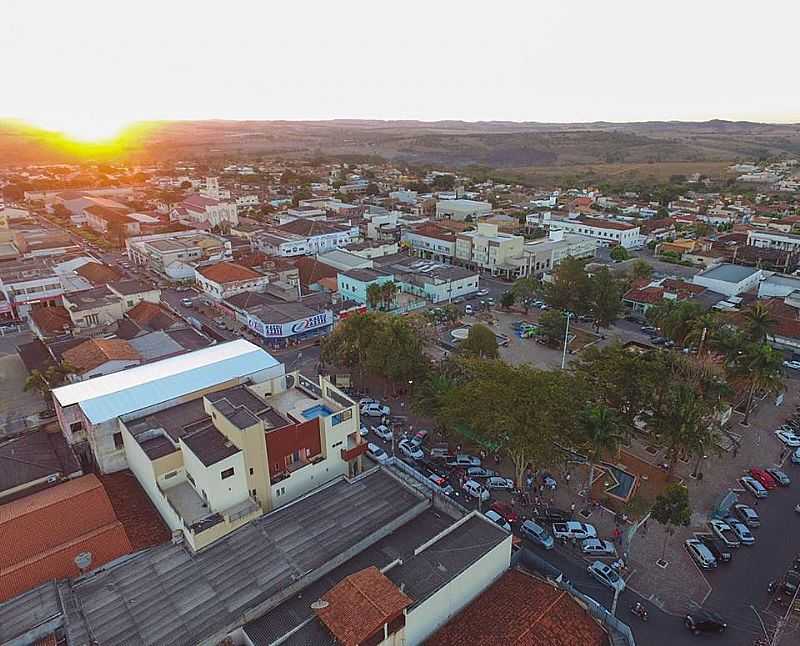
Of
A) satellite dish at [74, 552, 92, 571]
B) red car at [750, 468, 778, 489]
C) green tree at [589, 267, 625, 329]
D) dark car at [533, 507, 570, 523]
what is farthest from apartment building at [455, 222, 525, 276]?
satellite dish at [74, 552, 92, 571]

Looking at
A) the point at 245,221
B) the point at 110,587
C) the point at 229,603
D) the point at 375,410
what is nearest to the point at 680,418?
the point at 375,410

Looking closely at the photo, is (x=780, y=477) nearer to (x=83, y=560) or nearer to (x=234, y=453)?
(x=234, y=453)

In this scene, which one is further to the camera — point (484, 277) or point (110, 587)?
point (484, 277)

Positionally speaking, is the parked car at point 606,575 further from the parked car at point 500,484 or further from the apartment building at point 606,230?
the apartment building at point 606,230

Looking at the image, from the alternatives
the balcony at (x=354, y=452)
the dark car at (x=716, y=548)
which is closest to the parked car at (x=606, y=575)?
the dark car at (x=716, y=548)

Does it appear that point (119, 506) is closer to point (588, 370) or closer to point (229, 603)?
point (229, 603)

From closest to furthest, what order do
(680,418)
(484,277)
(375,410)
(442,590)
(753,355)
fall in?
(442,590) < (680,418) < (753,355) < (375,410) < (484,277)

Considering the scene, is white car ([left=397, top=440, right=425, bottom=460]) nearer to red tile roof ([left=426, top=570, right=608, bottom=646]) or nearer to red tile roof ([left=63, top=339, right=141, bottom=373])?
red tile roof ([left=426, top=570, right=608, bottom=646])
